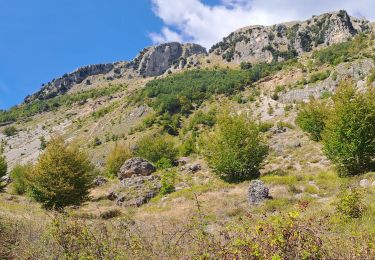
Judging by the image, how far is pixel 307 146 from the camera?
1464 inches

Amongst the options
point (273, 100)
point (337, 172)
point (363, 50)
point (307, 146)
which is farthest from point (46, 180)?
point (363, 50)

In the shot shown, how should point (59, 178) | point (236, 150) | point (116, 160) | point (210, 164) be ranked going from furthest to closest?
point (116, 160) < point (210, 164) < point (236, 150) < point (59, 178)

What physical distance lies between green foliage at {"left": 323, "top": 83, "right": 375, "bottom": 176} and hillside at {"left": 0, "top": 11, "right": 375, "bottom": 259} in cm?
50

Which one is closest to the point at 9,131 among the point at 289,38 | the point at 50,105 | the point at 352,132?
the point at 50,105

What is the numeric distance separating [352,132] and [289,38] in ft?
484

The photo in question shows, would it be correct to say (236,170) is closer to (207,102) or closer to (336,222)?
(336,222)

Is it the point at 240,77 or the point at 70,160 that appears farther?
the point at 240,77

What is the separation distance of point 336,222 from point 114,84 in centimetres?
18828

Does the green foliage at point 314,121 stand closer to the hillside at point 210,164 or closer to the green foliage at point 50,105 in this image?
the hillside at point 210,164

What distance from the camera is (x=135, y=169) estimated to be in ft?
127

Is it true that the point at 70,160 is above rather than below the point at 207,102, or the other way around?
below

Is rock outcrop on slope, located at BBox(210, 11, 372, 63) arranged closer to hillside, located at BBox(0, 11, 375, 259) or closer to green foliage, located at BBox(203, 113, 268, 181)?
hillside, located at BBox(0, 11, 375, 259)

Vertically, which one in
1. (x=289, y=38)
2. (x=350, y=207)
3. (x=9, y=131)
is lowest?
(x=350, y=207)

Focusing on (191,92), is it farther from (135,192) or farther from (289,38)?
(135,192)
